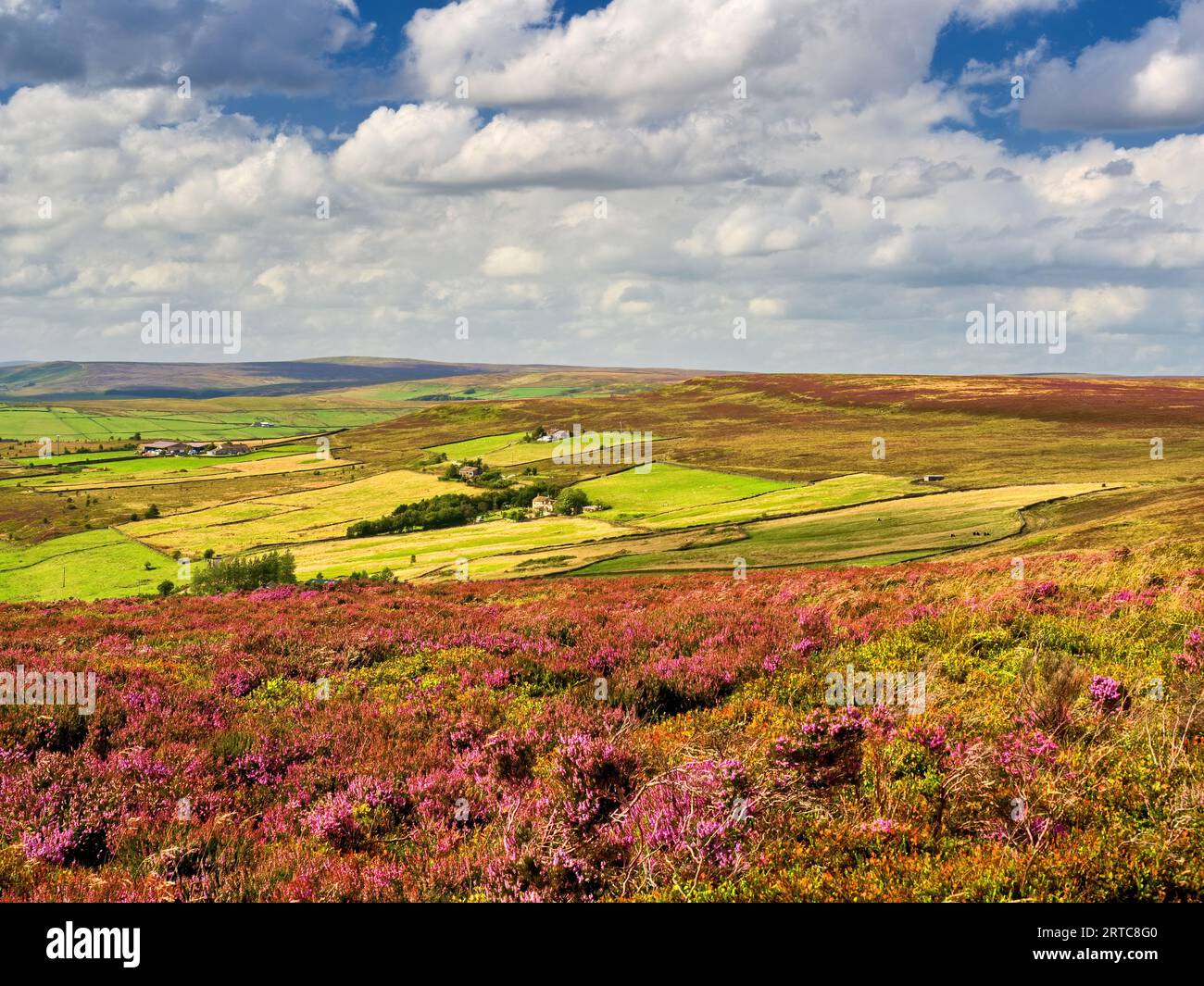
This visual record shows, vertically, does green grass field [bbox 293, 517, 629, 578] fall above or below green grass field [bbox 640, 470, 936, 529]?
below

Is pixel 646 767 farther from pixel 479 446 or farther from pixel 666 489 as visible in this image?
pixel 479 446

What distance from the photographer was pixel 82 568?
257 feet

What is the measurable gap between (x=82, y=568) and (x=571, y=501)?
50143mm

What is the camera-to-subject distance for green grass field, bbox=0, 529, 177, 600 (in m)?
67.2

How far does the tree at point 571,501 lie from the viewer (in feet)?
A: 289

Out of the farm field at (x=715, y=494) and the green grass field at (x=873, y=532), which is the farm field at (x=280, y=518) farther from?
the green grass field at (x=873, y=532)

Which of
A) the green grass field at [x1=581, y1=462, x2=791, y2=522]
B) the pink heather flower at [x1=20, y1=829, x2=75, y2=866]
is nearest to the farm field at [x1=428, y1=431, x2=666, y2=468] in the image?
the green grass field at [x1=581, y1=462, x2=791, y2=522]

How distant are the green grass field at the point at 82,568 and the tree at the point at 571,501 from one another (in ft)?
128

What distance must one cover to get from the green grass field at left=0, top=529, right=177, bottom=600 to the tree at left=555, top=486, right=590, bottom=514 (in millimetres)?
39054

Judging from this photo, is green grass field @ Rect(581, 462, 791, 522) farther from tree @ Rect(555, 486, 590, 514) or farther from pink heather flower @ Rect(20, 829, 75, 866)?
pink heather flower @ Rect(20, 829, 75, 866)

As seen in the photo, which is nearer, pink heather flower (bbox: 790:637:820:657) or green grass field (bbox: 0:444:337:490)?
pink heather flower (bbox: 790:637:820:657)
